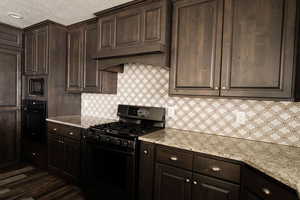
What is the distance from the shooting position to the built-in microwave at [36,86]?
2.80 m

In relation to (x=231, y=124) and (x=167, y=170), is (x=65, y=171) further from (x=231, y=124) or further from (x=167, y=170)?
(x=231, y=124)

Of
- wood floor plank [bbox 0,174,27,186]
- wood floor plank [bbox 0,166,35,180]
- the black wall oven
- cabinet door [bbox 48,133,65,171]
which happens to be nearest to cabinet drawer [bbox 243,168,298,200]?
cabinet door [bbox 48,133,65,171]

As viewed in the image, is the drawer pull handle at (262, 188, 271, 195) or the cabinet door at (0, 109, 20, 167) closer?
the drawer pull handle at (262, 188, 271, 195)

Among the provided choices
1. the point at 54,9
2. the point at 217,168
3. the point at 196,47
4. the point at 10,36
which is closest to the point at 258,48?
the point at 196,47

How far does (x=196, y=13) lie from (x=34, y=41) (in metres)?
2.74

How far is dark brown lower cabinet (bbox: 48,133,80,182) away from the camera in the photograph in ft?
7.60

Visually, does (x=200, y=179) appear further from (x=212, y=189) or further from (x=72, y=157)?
(x=72, y=157)

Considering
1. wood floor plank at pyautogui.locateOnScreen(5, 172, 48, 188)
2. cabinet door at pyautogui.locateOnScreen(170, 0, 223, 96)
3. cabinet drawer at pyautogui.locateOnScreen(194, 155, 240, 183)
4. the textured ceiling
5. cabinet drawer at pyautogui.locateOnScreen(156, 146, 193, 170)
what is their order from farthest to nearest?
wood floor plank at pyautogui.locateOnScreen(5, 172, 48, 188), the textured ceiling, cabinet door at pyautogui.locateOnScreen(170, 0, 223, 96), cabinet drawer at pyautogui.locateOnScreen(156, 146, 193, 170), cabinet drawer at pyautogui.locateOnScreen(194, 155, 240, 183)

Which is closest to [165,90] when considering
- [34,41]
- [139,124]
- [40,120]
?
[139,124]

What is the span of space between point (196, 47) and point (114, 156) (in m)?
1.46

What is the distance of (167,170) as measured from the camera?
157 cm

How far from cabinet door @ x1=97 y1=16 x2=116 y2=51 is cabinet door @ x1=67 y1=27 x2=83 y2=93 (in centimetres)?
58

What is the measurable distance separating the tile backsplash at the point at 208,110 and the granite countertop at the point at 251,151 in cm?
10

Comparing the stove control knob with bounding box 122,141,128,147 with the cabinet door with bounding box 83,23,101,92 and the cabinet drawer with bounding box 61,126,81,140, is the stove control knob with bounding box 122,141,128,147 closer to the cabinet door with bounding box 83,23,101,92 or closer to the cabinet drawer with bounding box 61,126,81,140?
the cabinet drawer with bounding box 61,126,81,140
